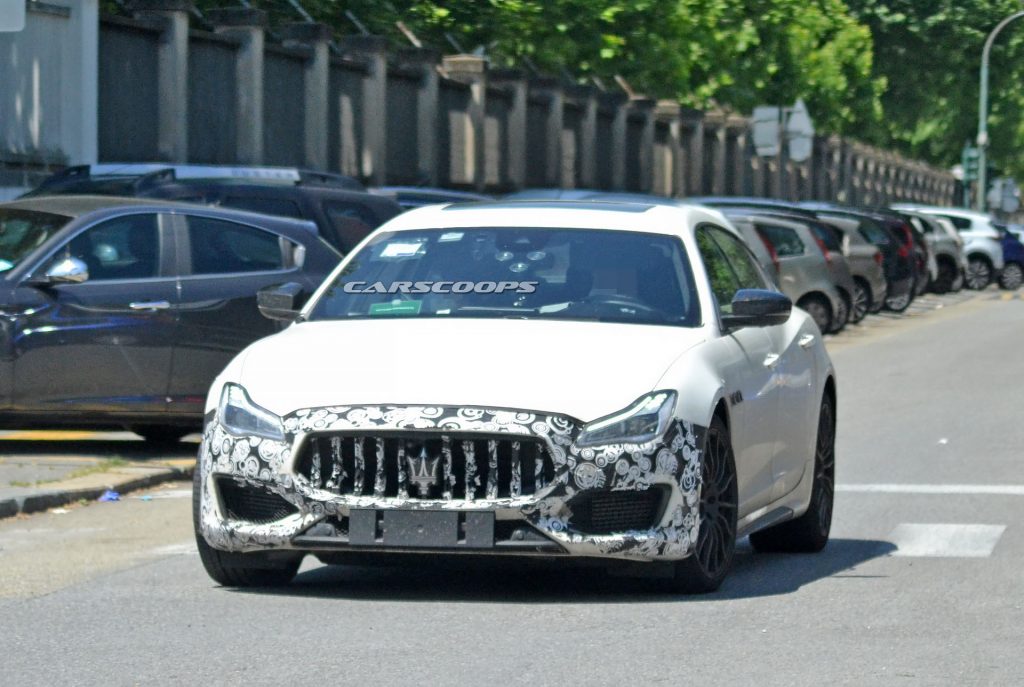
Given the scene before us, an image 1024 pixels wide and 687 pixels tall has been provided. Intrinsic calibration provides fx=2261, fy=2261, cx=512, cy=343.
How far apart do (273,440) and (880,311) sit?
104 ft

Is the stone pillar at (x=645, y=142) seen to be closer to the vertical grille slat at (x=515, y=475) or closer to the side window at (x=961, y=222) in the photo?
the side window at (x=961, y=222)

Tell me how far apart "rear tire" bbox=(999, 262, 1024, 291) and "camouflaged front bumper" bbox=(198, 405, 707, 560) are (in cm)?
4481

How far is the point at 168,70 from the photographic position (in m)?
26.7

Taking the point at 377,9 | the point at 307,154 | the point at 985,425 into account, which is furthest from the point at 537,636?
the point at 377,9

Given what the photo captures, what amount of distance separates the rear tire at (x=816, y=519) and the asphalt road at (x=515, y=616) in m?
0.11

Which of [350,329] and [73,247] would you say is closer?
[350,329]

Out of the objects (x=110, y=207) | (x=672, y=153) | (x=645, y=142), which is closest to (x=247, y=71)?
(x=110, y=207)

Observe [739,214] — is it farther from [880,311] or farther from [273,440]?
[273,440]

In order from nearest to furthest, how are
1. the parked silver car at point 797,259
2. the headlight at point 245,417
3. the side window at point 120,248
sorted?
the headlight at point 245,417, the side window at point 120,248, the parked silver car at point 797,259

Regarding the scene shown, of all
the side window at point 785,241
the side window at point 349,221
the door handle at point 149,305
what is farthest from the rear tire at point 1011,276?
the door handle at point 149,305

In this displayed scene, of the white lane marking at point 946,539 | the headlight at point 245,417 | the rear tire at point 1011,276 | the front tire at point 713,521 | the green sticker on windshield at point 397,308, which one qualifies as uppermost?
the green sticker on windshield at point 397,308

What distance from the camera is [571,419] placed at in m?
7.59

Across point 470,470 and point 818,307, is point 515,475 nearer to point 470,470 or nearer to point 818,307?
point 470,470

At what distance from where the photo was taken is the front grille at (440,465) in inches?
299
